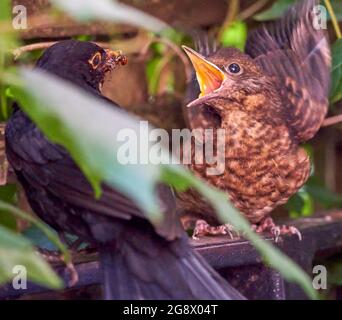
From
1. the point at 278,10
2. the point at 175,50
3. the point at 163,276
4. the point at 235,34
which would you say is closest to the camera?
the point at 163,276

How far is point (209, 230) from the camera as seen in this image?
249 cm

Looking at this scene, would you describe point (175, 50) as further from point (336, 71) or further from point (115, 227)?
point (115, 227)

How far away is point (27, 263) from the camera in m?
0.92

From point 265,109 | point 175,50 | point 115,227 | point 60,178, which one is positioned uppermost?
point 175,50

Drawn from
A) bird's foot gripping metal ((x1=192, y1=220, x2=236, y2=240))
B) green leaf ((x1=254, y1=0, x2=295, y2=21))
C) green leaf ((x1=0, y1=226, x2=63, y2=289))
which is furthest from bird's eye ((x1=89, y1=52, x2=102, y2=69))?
green leaf ((x1=0, y1=226, x2=63, y2=289))

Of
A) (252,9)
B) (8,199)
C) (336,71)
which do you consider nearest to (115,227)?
(8,199)

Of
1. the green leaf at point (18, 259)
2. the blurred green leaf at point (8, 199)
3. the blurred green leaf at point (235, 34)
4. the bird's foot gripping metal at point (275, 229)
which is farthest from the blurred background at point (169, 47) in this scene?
the green leaf at point (18, 259)

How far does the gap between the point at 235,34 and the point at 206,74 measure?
3.57ft

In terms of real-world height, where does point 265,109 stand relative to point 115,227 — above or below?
above

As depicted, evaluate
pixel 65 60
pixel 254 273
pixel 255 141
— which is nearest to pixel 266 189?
pixel 255 141

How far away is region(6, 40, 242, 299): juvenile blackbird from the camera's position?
1.71 m

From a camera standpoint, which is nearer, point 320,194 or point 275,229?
point 275,229

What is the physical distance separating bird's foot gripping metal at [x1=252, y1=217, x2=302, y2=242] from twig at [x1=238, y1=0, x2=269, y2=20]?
3.44 ft

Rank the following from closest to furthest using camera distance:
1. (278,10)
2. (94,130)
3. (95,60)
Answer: (94,130) → (95,60) → (278,10)
